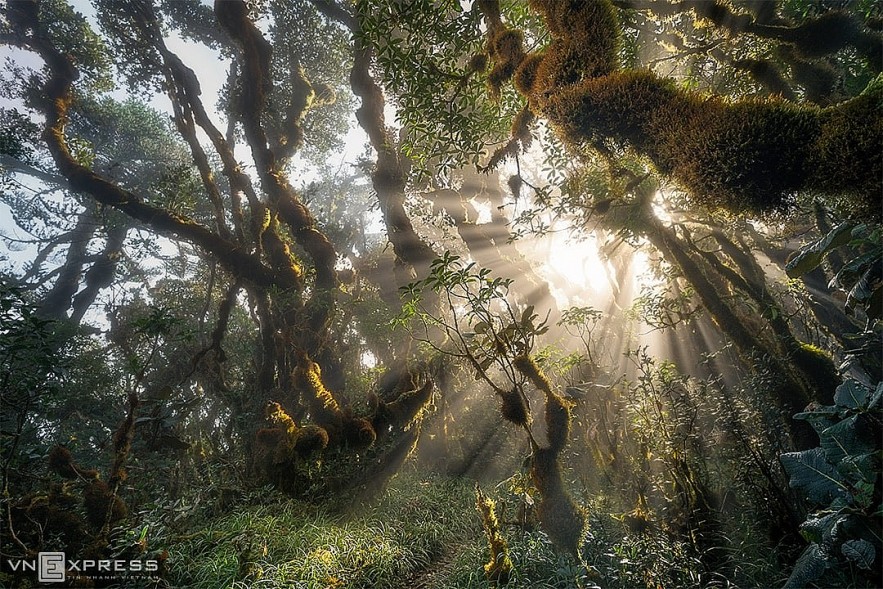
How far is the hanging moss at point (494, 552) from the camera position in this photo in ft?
15.7

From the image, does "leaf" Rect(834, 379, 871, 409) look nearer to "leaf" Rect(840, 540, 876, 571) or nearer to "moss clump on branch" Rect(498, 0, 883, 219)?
"leaf" Rect(840, 540, 876, 571)

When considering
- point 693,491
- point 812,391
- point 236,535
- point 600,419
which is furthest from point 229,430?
point 812,391

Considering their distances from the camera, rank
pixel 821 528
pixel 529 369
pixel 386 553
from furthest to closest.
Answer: pixel 386 553 → pixel 529 369 → pixel 821 528

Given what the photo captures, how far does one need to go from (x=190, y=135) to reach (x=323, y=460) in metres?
9.64

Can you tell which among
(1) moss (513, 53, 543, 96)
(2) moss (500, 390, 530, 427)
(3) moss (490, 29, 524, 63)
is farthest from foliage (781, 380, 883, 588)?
(3) moss (490, 29, 524, 63)

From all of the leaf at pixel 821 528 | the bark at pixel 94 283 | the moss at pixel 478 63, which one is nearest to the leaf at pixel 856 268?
the leaf at pixel 821 528

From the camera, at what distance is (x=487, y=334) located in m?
5.40

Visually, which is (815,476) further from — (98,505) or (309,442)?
(98,505)

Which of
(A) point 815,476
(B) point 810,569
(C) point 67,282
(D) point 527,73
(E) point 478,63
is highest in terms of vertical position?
(C) point 67,282

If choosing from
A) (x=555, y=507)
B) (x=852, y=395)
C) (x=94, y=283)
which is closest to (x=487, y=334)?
(x=555, y=507)

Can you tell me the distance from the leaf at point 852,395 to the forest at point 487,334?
0.13m

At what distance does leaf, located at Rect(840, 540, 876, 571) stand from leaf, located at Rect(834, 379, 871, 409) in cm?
94

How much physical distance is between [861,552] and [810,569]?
487mm

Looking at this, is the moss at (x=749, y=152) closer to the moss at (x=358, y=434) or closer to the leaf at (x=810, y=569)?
the leaf at (x=810, y=569)
